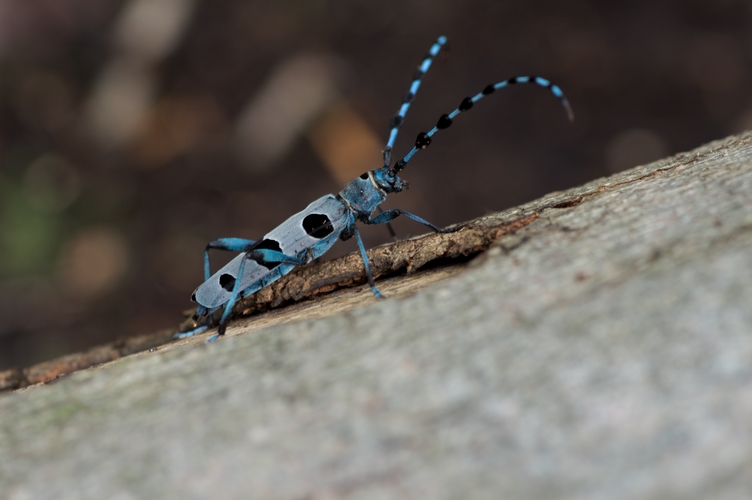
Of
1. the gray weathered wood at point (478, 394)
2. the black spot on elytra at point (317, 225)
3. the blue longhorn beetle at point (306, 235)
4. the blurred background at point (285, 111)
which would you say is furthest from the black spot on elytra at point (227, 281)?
the blurred background at point (285, 111)

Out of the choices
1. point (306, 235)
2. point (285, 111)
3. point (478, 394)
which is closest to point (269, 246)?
point (306, 235)

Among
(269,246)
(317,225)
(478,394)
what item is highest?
(317,225)

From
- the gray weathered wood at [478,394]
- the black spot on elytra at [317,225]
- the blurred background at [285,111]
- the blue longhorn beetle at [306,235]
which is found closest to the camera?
the gray weathered wood at [478,394]

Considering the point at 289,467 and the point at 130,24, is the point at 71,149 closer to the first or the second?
the point at 130,24

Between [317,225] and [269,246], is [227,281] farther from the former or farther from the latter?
[317,225]

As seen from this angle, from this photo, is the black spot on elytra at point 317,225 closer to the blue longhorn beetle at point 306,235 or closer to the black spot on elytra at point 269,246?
the blue longhorn beetle at point 306,235

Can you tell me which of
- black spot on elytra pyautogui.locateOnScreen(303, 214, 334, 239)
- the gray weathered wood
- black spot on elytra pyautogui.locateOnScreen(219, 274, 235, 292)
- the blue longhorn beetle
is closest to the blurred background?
the blue longhorn beetle

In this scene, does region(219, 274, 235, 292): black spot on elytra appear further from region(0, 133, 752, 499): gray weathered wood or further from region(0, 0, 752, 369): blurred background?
region(0, 0, 752, 369): blurred background
